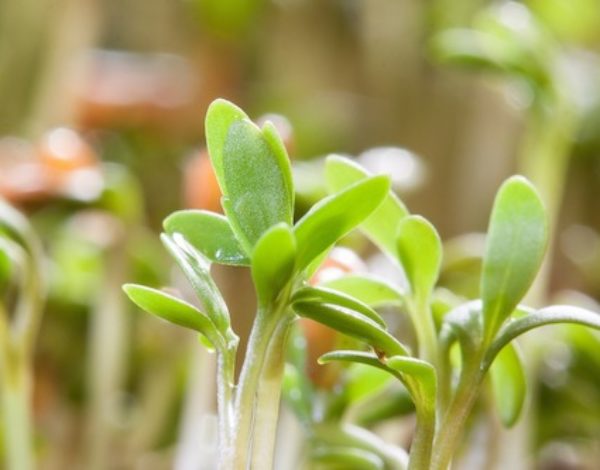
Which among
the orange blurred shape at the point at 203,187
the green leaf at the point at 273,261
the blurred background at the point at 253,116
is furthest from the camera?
the blurred background at the point at 253,116

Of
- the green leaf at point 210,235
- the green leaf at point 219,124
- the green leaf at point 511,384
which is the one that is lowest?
the green leaf at point 511,384

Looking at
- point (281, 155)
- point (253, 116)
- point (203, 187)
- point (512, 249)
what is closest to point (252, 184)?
point (281, 155)

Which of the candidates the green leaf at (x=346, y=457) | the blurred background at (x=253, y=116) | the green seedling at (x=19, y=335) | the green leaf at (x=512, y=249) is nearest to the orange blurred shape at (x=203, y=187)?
the blurred background at (x=253, y=116)

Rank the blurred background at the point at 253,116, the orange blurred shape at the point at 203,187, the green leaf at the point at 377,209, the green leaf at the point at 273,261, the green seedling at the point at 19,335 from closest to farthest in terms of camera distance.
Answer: the green leaf at the point at 273,261
the green leaf at the point at 377,209
the green seedling at the point at 19,335
the orange blurred shape at the point at 203,187
the blurred background at the point at 253,116

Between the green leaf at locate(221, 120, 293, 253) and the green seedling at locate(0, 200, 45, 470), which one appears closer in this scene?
the green leaf at locate(221, 120, 293, 253)

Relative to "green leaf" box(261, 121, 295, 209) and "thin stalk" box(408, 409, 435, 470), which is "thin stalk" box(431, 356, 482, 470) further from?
"green leaf" box(261, 121, 295, 209)

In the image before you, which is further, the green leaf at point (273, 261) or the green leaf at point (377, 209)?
the green leaf at point (377, 209)

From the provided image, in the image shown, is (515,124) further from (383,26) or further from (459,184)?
(383,26)

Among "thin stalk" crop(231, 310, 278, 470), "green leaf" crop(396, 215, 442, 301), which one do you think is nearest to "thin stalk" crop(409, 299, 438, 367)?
"green leaf" crop(396, 215, 442, 301)

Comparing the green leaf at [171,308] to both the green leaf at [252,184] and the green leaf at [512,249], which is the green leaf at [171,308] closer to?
the green leaf at [252,184]
